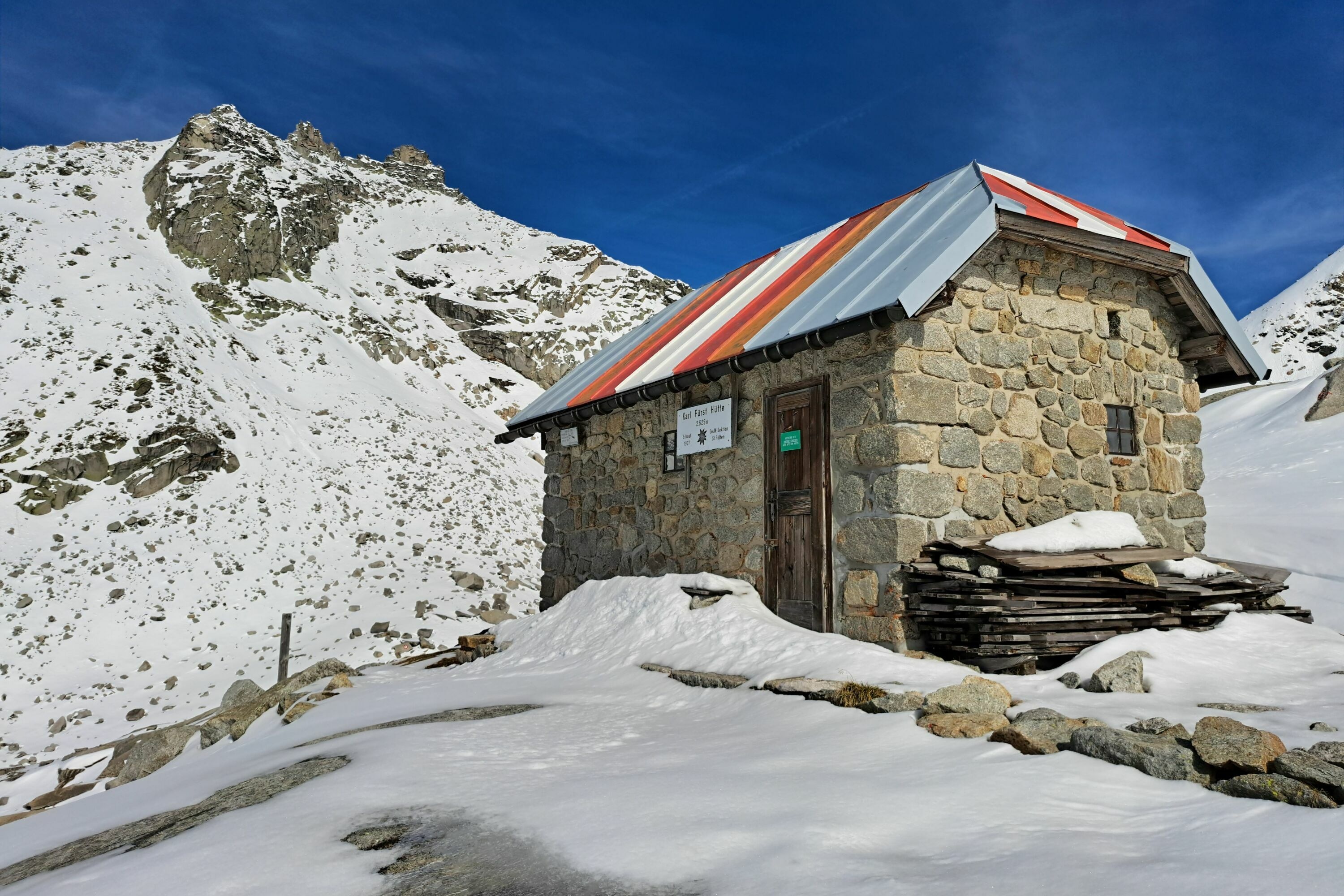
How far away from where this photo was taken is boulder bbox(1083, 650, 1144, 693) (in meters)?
5.01

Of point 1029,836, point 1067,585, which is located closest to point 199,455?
point 1067,585

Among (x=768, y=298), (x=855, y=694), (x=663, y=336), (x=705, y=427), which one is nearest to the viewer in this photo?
(x=855, y=694)

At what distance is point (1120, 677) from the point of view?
16.6 feet

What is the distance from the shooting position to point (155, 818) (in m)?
3.82

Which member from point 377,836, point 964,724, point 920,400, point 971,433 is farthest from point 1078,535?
point 377,836

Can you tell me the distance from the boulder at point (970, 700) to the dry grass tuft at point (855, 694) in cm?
34

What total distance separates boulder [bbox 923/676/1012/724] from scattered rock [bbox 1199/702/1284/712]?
46.3 inches

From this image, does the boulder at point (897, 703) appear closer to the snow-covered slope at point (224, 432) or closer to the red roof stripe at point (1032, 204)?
the red roof stripe at point (1032, 204)

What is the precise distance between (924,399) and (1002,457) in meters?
0.99

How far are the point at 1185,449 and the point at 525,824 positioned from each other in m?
7.88

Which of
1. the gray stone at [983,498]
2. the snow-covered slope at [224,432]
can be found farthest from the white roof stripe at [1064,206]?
the snow-covered slope at [224,432]

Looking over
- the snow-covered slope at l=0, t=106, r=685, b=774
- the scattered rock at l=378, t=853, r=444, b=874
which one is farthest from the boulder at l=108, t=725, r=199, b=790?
the scattered rock at l=378, t=853, r=444, b=874

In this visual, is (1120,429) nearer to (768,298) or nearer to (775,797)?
(768,298)

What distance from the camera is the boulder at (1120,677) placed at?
5.01m
